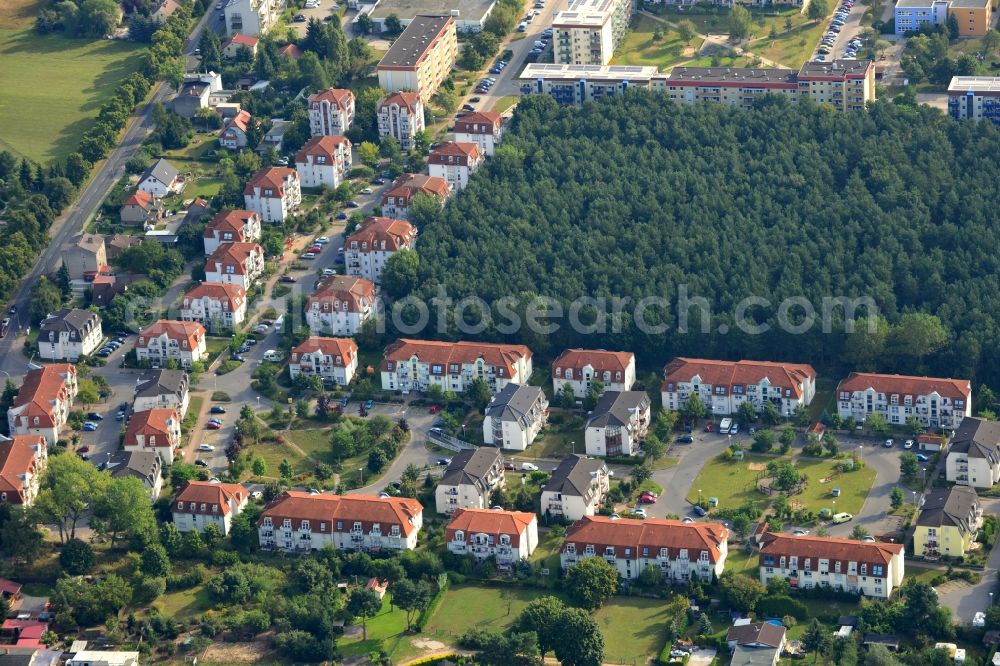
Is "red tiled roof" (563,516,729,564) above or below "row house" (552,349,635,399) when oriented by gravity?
below

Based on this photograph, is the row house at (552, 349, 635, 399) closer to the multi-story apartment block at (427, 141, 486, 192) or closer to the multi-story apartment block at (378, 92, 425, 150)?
the multi-story apartment block at (427, 141, 486, 192)

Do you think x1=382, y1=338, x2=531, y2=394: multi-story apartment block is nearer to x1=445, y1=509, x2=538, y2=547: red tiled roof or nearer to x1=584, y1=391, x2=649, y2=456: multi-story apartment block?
x1=584, y1=391, x2=649, y2=456: multi-story apartment block

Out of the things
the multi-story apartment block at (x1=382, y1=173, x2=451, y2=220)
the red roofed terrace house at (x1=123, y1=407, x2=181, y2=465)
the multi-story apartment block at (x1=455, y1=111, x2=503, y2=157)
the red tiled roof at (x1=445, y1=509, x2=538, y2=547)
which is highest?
the multi-story apartment block at (x1=455, y1=111, x2=503, y2=157)

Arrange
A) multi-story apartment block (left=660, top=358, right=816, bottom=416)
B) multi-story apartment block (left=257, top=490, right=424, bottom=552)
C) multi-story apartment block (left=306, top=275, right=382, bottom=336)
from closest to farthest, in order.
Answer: multi-story apartment block (left=257, top=490, right=424, bottom=552), multi-story apartment block (left=660, top=358, right=816, bottom=416), multi-story apartment block (left=306, top=275, right=382, bottom=336)

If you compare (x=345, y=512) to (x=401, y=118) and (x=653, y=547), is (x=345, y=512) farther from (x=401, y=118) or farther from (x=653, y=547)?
(x=401, y=118)

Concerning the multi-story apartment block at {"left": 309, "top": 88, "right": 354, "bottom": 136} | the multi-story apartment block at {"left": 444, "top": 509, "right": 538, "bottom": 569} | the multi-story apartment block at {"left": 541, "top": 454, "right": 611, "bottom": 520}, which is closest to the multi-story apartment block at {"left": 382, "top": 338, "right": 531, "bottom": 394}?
the multi-story apartment block at {"left": 541, "top": 454, "right": 611, "bottom": 520}

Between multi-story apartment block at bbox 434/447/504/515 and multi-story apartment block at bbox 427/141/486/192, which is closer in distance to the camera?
multi-story apartment block at bbox 434/447/504/515

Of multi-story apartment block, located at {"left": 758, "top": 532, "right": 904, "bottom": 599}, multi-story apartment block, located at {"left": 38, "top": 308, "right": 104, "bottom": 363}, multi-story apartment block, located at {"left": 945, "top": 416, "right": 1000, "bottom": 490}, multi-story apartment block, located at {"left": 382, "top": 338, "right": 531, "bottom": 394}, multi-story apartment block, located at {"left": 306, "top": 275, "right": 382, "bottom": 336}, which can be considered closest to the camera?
multi-story apartment block, located at {"left": 758, "top": 532, "right": 904, "bottom": 599}
